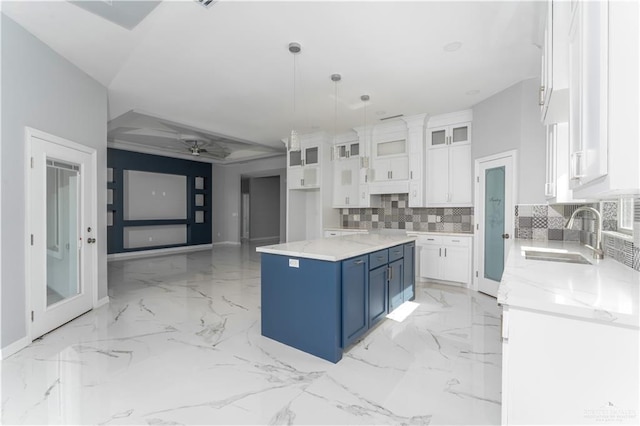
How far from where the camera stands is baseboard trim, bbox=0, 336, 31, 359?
2439mm

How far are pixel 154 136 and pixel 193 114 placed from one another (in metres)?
2.34

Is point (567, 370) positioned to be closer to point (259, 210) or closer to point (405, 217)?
point (405, 217)

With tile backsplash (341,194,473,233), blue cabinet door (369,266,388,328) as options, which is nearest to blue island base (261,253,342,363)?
blue cabinet door (369,266,388,328)

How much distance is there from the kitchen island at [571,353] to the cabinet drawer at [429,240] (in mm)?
3465

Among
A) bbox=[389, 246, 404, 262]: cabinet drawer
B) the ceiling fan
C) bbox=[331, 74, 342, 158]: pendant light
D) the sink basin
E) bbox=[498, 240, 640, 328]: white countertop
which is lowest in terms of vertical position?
bbox=[389, 246, 404, 262]: cabinet drawer

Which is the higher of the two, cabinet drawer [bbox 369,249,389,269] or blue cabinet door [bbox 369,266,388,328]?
cabinet drawer [bbox 369,249,389,269]

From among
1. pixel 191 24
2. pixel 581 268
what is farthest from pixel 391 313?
pixel 191 24

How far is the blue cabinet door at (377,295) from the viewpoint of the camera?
2870mm

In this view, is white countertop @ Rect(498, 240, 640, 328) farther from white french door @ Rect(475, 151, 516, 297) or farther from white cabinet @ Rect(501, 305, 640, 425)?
white french door @ Rect(475, 151, 516, 297)

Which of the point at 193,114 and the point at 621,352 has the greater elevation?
the point at 193,114

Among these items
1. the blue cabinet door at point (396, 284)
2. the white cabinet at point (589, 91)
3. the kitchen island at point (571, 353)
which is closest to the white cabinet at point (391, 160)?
the blue cabinet door at point (396, 284)

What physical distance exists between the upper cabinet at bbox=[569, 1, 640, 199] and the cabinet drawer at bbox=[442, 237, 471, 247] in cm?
354

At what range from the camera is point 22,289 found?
Answer: 2.66m

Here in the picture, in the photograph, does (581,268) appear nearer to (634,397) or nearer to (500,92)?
(634,397)
